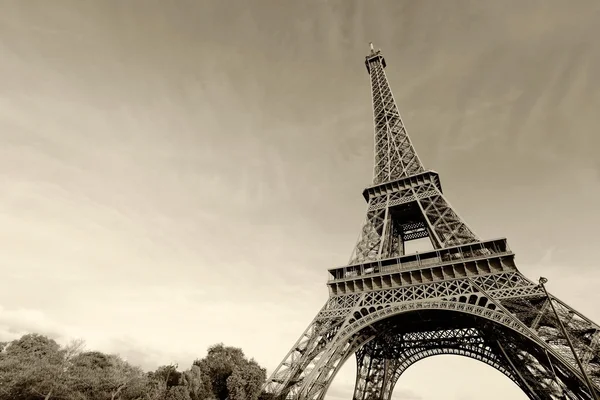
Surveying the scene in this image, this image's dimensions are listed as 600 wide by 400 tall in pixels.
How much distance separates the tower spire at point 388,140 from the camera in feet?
109

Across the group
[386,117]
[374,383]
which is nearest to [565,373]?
[374,383]

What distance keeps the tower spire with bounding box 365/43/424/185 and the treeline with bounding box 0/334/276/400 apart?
2317 centimetres

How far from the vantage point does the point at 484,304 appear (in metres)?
19.2

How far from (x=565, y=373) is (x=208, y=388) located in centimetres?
2808

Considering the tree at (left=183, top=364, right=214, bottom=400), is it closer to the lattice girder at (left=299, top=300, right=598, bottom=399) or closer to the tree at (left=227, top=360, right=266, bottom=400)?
the tree at (left=227, top=360, right=266, bottom=400)

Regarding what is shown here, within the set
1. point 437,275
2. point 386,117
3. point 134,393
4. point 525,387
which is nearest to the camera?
point 437,275

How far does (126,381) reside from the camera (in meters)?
32.5

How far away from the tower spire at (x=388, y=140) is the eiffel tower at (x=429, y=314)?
43 centimetres

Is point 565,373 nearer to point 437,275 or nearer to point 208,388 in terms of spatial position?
point 437,275

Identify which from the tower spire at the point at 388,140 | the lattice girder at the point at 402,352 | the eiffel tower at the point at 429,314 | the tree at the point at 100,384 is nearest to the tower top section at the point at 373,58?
the tower spire at the point at 388,140

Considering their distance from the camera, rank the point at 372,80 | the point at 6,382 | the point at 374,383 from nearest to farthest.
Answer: the point at 6,382, the point at 374,383, the point at 372,80

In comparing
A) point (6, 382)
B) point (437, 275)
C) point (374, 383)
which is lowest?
point (6, 382)

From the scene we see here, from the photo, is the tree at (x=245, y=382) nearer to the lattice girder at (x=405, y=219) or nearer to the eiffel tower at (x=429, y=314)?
the eiffel tower at (x=429, y=314)

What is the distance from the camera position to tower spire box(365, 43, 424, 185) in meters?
33.2
